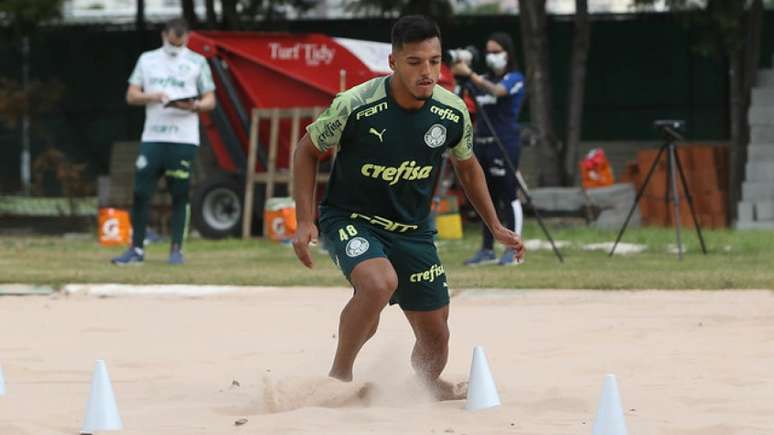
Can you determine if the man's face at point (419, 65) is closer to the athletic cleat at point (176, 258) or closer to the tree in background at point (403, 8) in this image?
the athletic cleat at point (176, 258)

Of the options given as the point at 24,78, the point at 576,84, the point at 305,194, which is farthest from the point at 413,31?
the point at 24,78

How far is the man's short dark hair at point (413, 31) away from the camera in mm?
6625

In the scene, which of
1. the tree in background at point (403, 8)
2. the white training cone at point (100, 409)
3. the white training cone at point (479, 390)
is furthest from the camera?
the tree in background at point (403, 8)

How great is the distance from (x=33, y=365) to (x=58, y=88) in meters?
14.8

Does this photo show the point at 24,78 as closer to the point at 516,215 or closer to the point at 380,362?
the point at 516,215

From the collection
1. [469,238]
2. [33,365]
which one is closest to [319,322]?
[33,365]

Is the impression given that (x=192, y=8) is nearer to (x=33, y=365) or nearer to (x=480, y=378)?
(x=33, y=365)

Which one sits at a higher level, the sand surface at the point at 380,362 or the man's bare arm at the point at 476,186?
the man's bare arm at the point at 476,186

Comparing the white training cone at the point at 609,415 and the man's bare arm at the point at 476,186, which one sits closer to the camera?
the white training cone at the point at 609,415

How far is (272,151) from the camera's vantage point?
1791cm

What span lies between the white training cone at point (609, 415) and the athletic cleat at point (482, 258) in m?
7.81

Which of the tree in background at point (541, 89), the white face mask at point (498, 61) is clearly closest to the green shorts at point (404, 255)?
the white face mask at point (498, 61)

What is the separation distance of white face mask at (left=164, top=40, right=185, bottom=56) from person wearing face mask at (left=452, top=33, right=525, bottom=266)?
2.59m

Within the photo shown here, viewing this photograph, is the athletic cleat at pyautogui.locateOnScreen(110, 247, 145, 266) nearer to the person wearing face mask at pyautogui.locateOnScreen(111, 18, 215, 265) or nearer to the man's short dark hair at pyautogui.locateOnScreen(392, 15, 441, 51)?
the person wearing face mask at pyautogui.locateOnScreen(111, 18, 215, 265)
